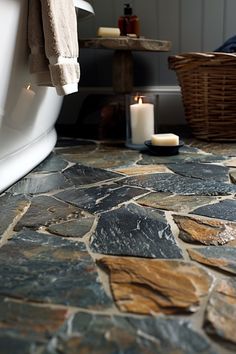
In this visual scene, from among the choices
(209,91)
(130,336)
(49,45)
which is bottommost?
(130,336)

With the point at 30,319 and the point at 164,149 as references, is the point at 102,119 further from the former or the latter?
the point at 30,319

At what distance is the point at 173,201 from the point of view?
1.14 meters

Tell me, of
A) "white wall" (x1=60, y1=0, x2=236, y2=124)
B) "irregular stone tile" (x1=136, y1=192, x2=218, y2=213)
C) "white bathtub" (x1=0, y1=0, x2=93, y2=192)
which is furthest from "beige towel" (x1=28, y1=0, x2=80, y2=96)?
"white wall" (x1=60, y1=0, x2=236, y2=124)

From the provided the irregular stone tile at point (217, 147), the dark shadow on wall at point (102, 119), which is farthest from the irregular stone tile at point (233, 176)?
the dark shadow on wall at point (102, 119)

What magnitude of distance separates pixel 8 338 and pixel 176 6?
6.71 feet

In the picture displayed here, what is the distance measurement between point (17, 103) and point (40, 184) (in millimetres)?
256

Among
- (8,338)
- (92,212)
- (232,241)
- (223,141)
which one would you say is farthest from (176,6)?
(8,338)

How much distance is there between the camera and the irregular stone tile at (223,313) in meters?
0.59

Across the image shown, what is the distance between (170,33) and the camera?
7.47ft

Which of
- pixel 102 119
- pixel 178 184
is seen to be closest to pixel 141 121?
pixel 102 119

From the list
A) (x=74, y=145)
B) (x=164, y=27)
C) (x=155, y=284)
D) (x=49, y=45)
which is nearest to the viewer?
(x=155, y=284)

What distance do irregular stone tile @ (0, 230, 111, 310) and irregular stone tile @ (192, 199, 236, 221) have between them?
34 cm

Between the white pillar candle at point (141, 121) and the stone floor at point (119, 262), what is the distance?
38 cm

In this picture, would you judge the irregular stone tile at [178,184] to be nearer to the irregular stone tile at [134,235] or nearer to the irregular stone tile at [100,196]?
the irregular stone tile at [100,196]
